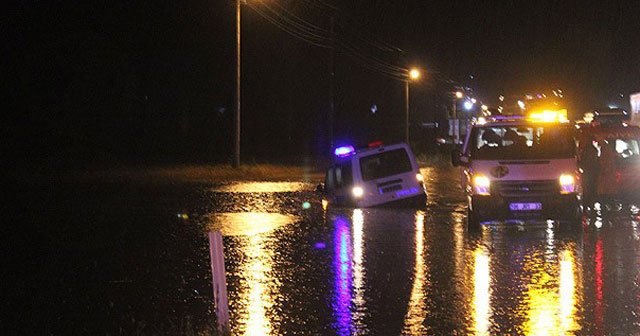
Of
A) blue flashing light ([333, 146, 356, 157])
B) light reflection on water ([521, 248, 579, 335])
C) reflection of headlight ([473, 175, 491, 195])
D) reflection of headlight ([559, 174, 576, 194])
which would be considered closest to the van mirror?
reflection of headlight ([473, 175, 491, 195])

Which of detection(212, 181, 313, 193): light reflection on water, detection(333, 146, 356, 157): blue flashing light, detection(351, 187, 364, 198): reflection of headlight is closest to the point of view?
detection(351, 187, 364, 198): reflection of headlight

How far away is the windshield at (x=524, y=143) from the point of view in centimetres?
1714

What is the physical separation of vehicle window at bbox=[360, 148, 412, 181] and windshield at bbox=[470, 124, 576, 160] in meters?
3.99

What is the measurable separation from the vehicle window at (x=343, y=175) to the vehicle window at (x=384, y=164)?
354mm

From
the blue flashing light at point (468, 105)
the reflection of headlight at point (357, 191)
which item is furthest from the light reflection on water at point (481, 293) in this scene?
the blue flashing light at point (468, 105)

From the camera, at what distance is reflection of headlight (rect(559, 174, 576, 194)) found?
16.6 m

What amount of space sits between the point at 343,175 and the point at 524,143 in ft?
18.9

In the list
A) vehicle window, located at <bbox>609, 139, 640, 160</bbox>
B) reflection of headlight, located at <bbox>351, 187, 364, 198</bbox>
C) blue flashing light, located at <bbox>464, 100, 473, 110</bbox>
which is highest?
blue flashing light, located at <bbox>464, 100, 473, 110</bbox>

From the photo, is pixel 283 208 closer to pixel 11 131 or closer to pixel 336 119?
pixel 11 131

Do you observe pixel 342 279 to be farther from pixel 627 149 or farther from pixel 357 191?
pixel 627 149

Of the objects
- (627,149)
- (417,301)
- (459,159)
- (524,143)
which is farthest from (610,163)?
(417,301)

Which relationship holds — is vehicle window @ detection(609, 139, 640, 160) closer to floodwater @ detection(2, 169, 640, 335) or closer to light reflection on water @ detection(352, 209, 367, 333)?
floodwater @ detection(2, 169, 640, 335)

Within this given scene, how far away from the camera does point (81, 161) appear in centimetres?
4953

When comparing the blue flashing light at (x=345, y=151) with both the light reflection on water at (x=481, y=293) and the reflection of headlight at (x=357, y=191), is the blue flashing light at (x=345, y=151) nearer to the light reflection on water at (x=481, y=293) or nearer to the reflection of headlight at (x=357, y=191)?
the reflection of headlight at (x=357, y=191)
